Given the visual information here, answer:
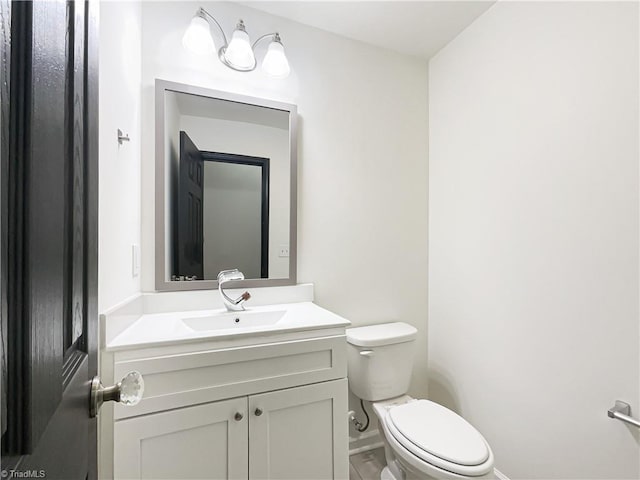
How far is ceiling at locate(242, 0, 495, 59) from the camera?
1524mm

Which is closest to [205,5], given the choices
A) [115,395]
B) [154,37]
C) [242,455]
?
[154,37]

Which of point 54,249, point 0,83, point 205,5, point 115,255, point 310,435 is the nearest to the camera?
point 0,83

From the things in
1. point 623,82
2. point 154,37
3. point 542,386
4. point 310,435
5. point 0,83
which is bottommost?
point 310,435

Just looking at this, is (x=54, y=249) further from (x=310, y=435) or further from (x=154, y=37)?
(x=154, y=37)

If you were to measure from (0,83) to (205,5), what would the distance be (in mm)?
1650

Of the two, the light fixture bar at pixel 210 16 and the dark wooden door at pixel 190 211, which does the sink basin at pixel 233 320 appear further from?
the light fixture bar at pixel 210 16

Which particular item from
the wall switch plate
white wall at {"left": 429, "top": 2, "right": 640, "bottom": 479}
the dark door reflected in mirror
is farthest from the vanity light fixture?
white wall at {"left": 429, "top": 2, "right": 640, "bottom": 479}

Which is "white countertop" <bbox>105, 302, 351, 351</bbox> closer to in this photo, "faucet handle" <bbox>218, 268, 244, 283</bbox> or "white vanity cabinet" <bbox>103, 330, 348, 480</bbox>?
"white vanity cabinet" <bbox>103, 330, 348, 480</bbox>

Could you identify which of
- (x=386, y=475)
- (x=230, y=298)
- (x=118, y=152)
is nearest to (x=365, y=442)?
(x=386, y=475)

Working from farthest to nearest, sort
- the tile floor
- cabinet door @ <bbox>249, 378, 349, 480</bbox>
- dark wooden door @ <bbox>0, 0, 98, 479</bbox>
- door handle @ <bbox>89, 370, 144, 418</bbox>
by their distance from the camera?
the tile floor, cabinet door @ <bbox>249, 378, 349, 480</bbox>, door handle @ <bbox>89, 370, 144, 418</bbox>, dark wooden door @ <bbox>0, 0, 98, 479</bbox>

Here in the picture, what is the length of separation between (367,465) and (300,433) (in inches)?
31.3

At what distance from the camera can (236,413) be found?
→ 1.02 metres

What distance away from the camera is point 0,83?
0.22 meters

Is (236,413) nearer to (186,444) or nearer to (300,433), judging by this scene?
(186,444)
